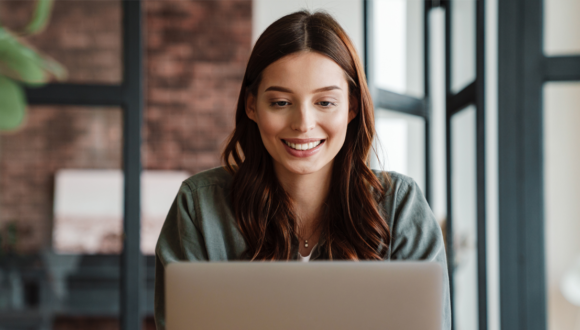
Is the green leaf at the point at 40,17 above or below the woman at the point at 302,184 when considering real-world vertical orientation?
above

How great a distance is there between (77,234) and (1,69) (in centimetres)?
196

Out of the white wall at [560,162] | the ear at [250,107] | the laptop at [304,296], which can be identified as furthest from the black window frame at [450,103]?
the laptop at [304,296]

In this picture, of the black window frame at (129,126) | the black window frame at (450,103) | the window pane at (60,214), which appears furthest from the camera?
the window pane at (60,214)

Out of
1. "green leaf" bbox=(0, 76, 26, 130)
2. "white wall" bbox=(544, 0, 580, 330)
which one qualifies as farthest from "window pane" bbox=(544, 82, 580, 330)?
"green leaf" bbox=(0, 76, 26, 130)

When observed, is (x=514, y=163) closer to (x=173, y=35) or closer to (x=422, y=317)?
(x=422, y=317)

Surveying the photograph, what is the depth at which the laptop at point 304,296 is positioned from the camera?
63 cm

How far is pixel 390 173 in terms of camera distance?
1250mm

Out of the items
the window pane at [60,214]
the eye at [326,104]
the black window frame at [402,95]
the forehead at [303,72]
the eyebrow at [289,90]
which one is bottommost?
the window pane at [60,214]

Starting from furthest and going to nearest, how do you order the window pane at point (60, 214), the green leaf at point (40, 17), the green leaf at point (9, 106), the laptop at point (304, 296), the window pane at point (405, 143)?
1. the window pane at point (405, 143)
2. the window pane at point (60, 214)
3. the green leaf at point (40, 17)
4. the green leaf at point (9, 106)
5. the laptop at point (304, 296)

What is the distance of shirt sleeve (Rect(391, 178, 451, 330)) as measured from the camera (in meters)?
1.06

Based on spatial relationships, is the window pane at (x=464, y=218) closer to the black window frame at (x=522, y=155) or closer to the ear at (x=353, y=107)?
the black window frame at (x=522, y=155)

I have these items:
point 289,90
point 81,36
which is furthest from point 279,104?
point 81,36

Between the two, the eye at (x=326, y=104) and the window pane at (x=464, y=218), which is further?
the window pane at (x=464, y=218)

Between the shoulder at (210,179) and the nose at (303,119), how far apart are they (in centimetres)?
26
